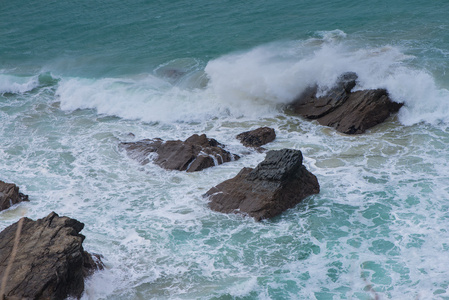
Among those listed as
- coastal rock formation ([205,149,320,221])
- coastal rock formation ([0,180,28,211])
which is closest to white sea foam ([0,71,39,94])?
coastal rock formation ([0,180,28,211])

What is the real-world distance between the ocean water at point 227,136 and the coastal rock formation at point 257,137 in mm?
402

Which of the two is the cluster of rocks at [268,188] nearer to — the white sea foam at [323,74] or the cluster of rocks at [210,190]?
the cluster of rocks at [210,190]

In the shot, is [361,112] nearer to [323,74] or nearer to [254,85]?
[323,74]

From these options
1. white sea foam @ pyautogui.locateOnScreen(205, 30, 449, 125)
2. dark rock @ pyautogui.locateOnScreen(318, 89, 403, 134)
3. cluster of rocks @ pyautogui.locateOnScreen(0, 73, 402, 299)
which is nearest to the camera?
cluster of rocks @ pyautogui.locateOnScreen(0, 73, 402, 299)

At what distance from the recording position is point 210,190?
1169cm

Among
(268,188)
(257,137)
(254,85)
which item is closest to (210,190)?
(268,188)

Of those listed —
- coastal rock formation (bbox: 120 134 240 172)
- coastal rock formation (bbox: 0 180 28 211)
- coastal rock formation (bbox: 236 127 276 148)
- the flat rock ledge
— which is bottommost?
coastal rock formation (bbox: 236 127 276 148)

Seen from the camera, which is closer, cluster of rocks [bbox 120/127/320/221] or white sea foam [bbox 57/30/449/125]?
cluster of rocks [bbox 120/127/320/221]

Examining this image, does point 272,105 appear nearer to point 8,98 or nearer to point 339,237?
point 339,237

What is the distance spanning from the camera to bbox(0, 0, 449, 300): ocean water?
9.14 m

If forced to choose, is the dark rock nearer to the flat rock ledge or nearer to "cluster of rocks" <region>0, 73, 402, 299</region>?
"cluster of rocks" <region>0, 73, 402, 299</region>

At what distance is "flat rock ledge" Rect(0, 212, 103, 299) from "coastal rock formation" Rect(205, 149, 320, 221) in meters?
3.28

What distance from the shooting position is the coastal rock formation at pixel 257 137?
14398 millimetres

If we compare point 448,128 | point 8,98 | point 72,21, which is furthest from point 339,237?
point 72,21
